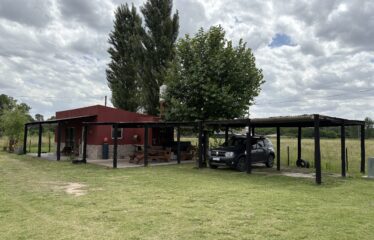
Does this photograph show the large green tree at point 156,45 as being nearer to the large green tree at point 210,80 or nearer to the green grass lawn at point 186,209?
the large green tree at point 210,80

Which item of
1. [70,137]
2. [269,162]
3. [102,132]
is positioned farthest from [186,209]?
[70,137]

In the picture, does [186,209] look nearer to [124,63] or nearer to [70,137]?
[70,137]

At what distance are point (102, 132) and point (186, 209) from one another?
51.0 feet

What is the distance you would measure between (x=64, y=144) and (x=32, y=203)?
1888cm

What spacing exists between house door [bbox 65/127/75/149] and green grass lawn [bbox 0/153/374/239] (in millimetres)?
12647

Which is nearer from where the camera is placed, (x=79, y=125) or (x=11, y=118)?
(x=79, y=125)

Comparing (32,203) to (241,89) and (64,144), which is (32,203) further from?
(64,144)

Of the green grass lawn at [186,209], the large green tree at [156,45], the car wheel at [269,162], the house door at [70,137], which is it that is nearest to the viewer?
the green grass lawn at [186,209]

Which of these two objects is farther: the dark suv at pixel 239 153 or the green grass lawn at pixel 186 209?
the dark suv at pixel 239 153

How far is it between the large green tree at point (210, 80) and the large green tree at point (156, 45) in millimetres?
5483

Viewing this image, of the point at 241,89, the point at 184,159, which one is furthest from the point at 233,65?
the point at 184,159

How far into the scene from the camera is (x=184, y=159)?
21797 millimetres

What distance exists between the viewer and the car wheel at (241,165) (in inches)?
611

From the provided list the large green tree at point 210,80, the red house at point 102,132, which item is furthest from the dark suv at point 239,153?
the red house at point 102,132
